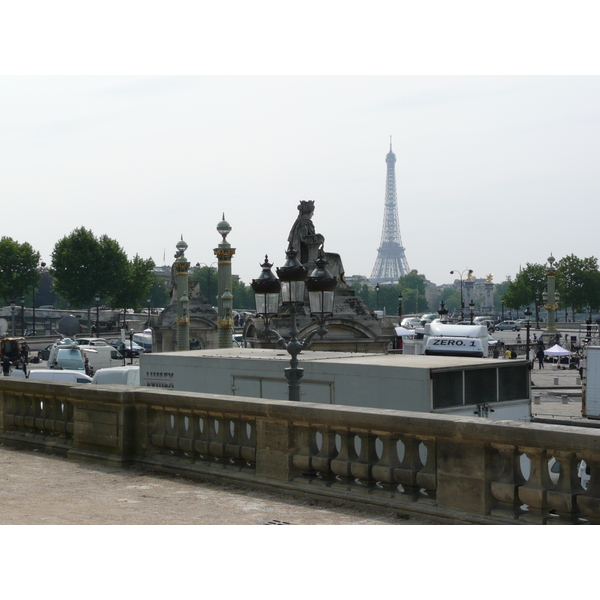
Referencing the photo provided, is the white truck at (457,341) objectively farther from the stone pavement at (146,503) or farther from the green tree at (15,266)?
the green tree at (15,266)

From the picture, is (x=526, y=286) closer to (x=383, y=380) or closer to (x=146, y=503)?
(x=383, y=380)

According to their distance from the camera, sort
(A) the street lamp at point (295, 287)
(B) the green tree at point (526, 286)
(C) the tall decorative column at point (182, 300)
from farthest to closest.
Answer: (B) the green tree at point (526, 286), (C) the tall decorative column at point (182, 300), (A) the street lamp at point (295, 287)

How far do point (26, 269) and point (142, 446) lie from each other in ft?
372

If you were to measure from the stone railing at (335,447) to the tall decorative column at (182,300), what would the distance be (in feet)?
129

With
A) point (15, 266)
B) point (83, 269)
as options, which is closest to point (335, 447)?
point (83, 269)

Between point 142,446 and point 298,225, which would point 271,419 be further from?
point 298,225

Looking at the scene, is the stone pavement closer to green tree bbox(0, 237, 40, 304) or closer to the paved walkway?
the paved walkway

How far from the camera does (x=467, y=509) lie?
7102 millimetres

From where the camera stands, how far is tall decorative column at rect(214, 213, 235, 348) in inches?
1779

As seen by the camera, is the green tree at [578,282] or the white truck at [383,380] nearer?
the white truck at [383,380]

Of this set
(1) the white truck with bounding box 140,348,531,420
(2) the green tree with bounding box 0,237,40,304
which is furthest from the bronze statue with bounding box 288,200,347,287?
(2) the green tree with bounding box 0,237,40,304

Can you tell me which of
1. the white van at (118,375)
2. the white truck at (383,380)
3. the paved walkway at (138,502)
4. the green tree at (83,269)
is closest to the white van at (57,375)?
the white van at (118,375)

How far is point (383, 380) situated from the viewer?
46.2 feet

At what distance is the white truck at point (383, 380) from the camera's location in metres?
13.5
